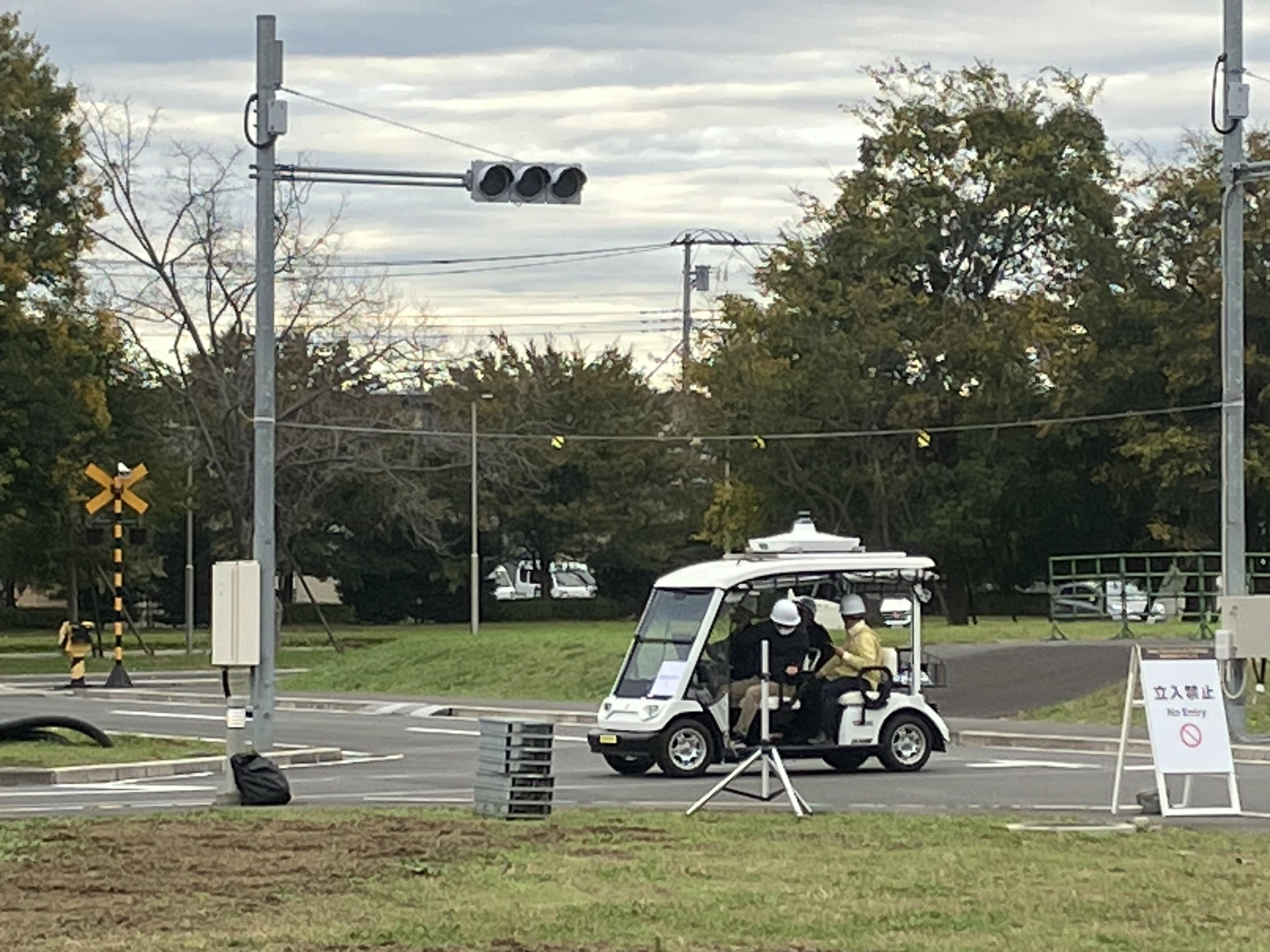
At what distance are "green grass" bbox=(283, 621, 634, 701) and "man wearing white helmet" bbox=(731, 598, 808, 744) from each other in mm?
14843

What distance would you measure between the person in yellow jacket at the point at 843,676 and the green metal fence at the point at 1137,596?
52.5 feet

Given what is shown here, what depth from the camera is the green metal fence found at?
129 ft

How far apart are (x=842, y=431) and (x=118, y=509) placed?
Result: 27423 millimetres

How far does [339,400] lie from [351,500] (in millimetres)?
21853

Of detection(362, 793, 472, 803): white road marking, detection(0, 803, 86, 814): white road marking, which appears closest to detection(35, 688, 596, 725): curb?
detection(362, 793, 472, 803): white road marking

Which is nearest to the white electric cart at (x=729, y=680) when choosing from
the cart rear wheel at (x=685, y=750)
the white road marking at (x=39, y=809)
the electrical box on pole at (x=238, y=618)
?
the cart rear wheel at (x=685, y=750)

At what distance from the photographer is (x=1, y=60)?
52031 mm

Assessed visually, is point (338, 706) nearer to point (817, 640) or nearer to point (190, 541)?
point (817, 640)

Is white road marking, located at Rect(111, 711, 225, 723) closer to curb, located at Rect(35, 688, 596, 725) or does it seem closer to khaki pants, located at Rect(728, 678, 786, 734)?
curb, located at Rect(35, 688, 596, 725)

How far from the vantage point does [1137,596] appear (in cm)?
4097

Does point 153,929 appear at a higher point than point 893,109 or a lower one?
lower

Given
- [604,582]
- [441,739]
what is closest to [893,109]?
[604,582]

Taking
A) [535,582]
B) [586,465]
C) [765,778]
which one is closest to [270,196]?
[765,778]

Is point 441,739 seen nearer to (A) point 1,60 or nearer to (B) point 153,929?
(B) point 153,929
